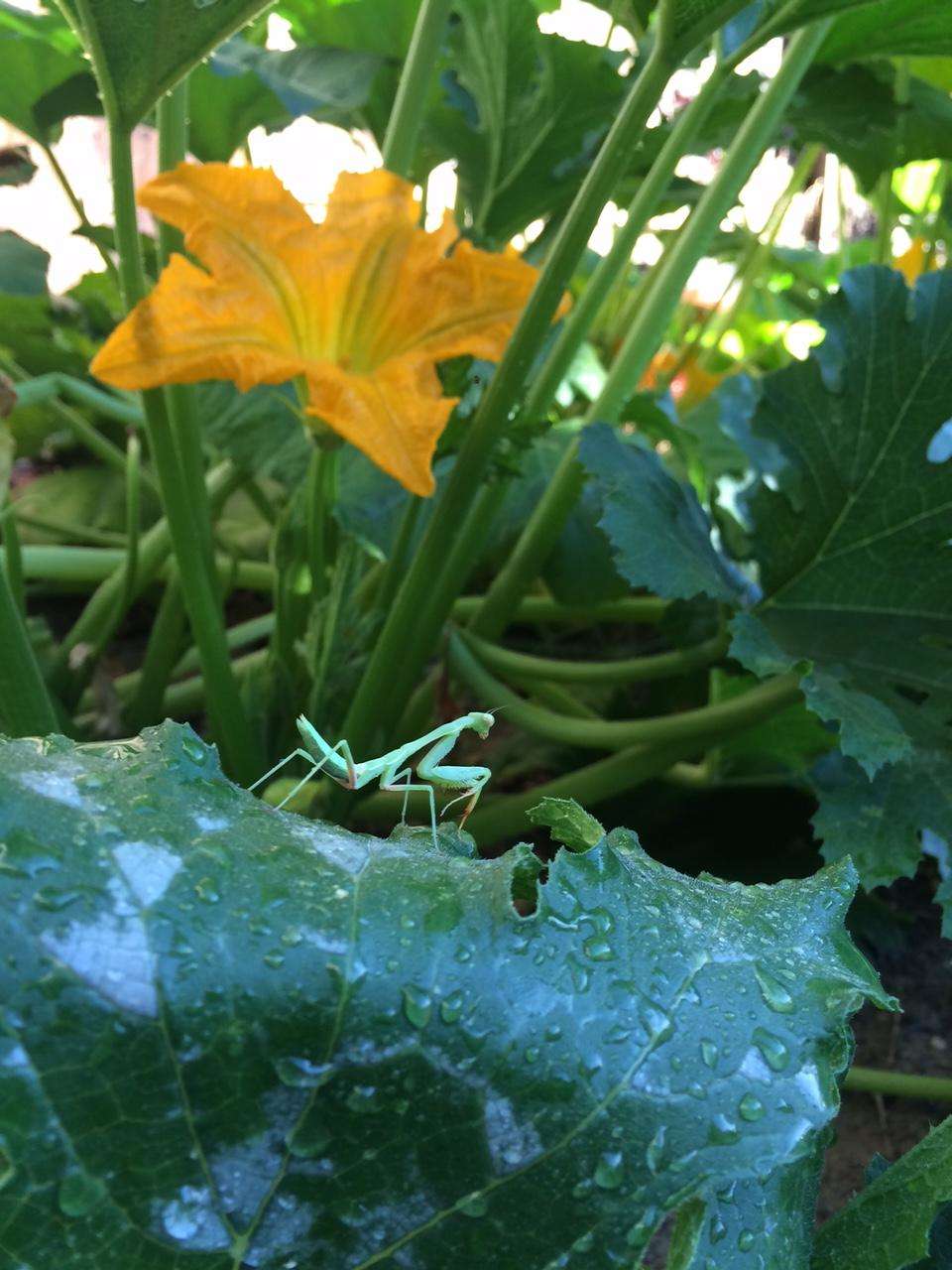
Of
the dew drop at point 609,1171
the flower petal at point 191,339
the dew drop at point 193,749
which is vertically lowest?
the dew drop at point 609,1171

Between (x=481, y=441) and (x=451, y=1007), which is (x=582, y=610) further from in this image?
(x=451, y=1007)

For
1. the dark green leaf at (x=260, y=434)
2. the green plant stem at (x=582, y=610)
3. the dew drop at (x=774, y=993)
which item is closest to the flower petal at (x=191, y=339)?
the dark green leaf at (x=260, y=434)

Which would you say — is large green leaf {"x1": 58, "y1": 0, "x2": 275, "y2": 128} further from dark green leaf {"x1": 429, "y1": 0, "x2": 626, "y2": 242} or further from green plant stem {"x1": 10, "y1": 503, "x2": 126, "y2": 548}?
green plant stem {"x1": 10, "y1": 503, "x2": 126, "y2": 548}

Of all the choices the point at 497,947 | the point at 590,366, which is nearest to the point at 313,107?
the point at 590,366

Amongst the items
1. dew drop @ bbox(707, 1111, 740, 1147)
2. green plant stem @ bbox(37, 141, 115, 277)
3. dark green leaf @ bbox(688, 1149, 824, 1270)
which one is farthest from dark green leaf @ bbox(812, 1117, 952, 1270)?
green plant stem @ bbox(37, 141, 115, 277)

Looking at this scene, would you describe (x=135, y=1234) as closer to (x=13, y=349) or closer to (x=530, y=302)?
(x=530, y=302)

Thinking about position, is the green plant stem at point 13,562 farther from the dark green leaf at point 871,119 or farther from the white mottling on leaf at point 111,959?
the dark green leaf at point 871,119
